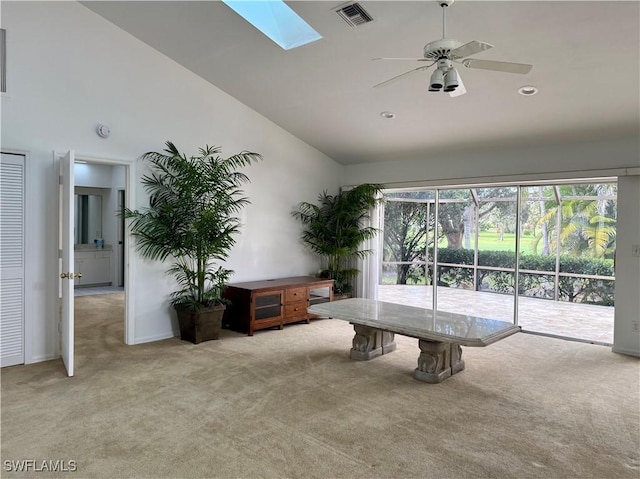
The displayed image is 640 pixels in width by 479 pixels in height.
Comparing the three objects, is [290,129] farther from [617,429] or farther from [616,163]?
[617,429]

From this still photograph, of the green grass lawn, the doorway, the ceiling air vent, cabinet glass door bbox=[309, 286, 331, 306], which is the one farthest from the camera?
the doorway

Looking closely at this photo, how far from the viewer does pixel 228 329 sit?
→ 5.33 metres

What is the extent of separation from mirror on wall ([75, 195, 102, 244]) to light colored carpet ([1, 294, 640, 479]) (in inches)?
195

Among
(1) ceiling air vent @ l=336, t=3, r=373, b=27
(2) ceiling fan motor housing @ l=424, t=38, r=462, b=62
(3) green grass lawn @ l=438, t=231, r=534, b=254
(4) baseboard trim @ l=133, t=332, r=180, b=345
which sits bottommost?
(4) baseboard trim @ l=133, t=332, r=180, b=345

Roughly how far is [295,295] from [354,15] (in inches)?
133

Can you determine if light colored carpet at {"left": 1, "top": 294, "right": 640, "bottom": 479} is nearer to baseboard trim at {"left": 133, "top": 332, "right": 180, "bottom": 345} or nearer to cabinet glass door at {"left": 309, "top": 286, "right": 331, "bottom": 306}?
baseboard trim at {"left": 133, "top": 332, "right": 180, "bottom": 345}

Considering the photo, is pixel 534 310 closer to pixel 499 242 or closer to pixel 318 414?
pixel 499 242

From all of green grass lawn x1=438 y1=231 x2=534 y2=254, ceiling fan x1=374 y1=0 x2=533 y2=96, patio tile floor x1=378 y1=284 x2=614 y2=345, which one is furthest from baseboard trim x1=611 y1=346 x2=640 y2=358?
ceiling fan x1=374 y1=0 x2=533 y2=96

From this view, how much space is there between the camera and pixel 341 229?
6.56 m

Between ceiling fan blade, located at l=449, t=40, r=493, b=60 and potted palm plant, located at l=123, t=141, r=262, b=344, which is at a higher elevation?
ceiling fan blade, located at l=449, t=40, r=493, b=60

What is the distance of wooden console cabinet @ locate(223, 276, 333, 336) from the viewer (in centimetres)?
509

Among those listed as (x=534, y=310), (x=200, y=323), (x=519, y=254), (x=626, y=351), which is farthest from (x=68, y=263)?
(x=534, y=310)

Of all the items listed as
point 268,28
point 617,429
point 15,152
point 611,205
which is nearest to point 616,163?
point 611,205

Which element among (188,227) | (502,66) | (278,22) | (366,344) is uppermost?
(278,22)
